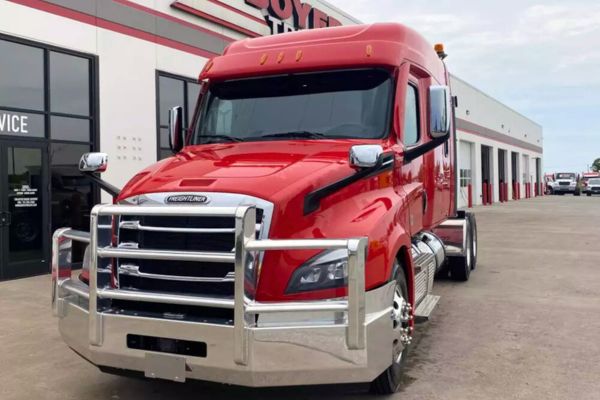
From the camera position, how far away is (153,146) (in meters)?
11.6

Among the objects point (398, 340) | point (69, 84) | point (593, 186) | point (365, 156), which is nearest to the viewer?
point (365, 156)

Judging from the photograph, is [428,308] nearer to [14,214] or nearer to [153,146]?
[14,214]

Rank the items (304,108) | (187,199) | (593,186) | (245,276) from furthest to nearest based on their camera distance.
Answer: (593,186) → (304,108) → (187,199) → (245,276)

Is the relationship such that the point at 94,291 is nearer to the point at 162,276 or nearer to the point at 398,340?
the point at 162,276

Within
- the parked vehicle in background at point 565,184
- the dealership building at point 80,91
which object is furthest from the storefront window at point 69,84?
the parked vehicle in background at point 565,184

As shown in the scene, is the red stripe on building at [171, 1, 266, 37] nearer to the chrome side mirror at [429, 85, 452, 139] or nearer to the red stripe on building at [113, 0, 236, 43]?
the red stripe on building at [113, 0, 236, 43]

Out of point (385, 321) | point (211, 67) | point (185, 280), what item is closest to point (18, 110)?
point (211, 67)

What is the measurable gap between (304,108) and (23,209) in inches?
267

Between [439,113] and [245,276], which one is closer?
[245,276]

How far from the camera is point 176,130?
17.4 feet

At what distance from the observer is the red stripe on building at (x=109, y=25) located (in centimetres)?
941

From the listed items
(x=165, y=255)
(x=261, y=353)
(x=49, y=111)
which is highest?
(x=49, y=111)

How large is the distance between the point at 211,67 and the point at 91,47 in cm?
626

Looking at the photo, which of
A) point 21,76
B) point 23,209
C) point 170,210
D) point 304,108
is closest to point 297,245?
point 170,210
